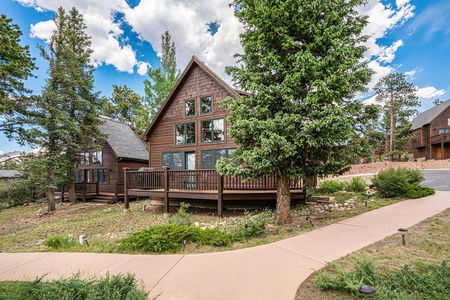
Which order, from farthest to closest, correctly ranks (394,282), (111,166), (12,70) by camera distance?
(111,166), (12,70), (394,282)

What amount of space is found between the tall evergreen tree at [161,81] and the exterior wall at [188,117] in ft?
17.9

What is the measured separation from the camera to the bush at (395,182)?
28.4 ft

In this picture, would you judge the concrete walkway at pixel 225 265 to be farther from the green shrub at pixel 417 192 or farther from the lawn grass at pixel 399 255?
the green shrub at pixel 417 192

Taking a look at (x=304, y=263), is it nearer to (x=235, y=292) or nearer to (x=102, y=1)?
(x=235, y=292)

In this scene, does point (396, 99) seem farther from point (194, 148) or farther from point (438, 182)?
point (194, 148)

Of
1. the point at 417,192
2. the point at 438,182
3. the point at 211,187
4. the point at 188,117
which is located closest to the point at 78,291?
the point at 211,187

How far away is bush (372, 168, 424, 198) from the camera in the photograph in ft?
28.4

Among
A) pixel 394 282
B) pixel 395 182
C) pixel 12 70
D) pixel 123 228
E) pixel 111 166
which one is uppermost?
pixel 12 70

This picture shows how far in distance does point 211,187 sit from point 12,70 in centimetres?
1135

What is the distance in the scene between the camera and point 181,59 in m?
20.2

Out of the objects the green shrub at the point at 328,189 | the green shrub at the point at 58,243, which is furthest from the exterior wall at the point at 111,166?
the green shrub at the point at 328,189

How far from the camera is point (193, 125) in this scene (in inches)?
478

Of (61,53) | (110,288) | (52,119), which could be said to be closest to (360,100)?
(110,288)

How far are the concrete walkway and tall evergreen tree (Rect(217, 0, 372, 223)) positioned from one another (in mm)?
1830
